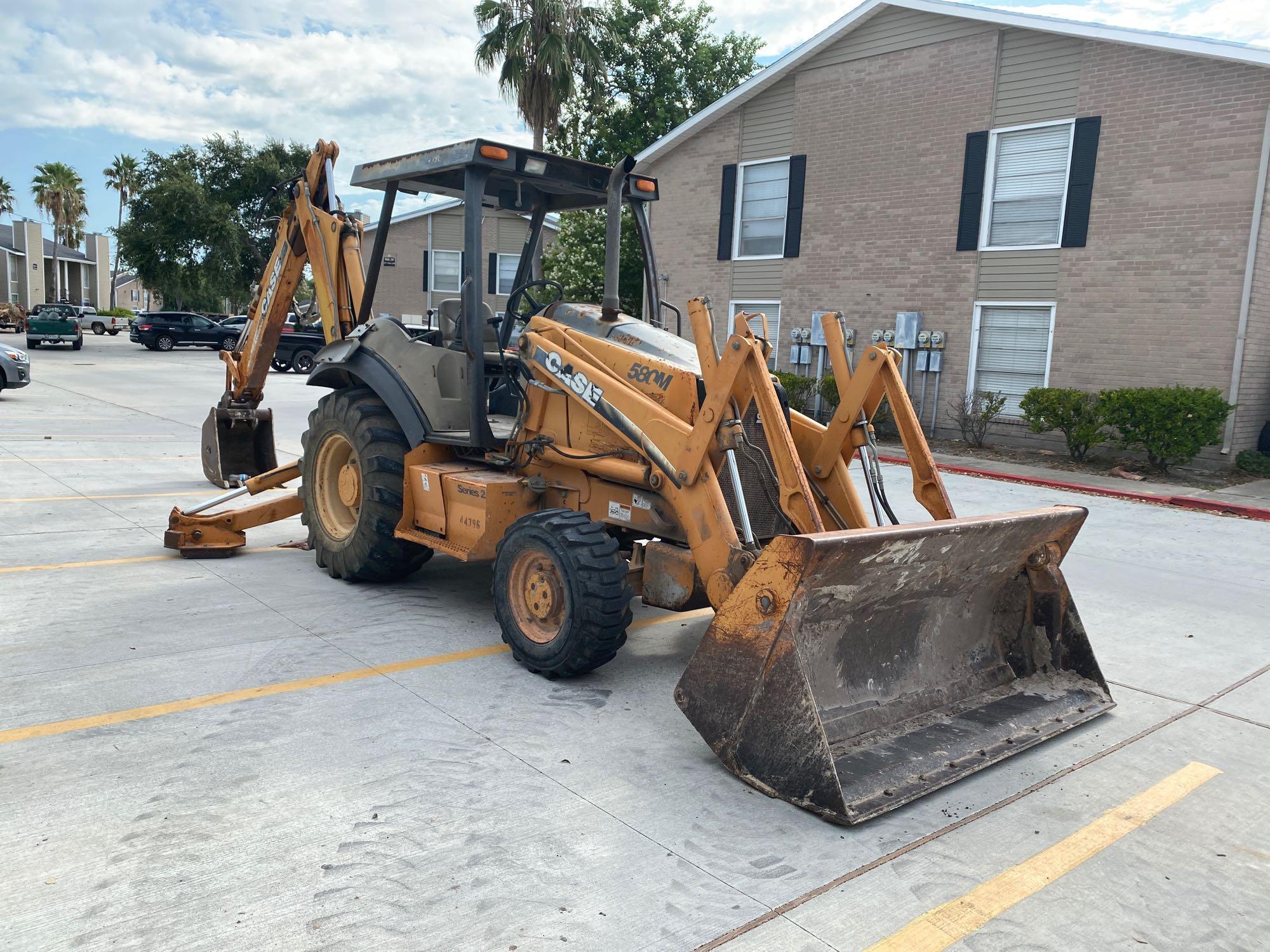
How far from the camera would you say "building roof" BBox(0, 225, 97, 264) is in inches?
2970

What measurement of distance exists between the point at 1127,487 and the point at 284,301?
1064cm


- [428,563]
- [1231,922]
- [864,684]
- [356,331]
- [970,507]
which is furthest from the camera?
[970,507]

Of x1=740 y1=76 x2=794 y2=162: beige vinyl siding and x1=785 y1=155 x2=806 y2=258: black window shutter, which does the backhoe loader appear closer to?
x1=785 y1=155 x2=806 y2=258: black window shutter

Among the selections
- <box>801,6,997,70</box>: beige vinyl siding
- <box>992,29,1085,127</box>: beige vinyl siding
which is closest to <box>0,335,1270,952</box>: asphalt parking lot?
<box>992,29,1085,127</box>: beige vinyl siding

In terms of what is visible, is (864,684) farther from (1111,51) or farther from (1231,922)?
(1111,51)

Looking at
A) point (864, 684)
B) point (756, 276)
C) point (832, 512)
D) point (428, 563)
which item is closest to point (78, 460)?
point (428, 563)

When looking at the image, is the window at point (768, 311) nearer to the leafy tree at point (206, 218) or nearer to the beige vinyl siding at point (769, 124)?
the beige vinyl siding at point (769, 124)

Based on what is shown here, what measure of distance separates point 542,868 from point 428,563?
14.1 feet

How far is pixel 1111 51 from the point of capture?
1450cm

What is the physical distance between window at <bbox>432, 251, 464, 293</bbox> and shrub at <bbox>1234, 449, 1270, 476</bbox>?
23202 mm

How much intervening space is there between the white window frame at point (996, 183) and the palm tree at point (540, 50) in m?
14.7

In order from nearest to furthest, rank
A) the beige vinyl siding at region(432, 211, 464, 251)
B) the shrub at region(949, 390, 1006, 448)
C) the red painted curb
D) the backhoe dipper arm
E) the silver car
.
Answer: the backhoe dipper arm → the red painted curb → the shrub at region(949, 390, 1006, 448) → the silver car → the beige vinyl siding at region(432, 211, 464, 251)

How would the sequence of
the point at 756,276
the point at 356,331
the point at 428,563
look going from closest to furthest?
the point at 356,331, the point at 428,563, the point at 756,276

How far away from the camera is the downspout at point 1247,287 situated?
1288cm
